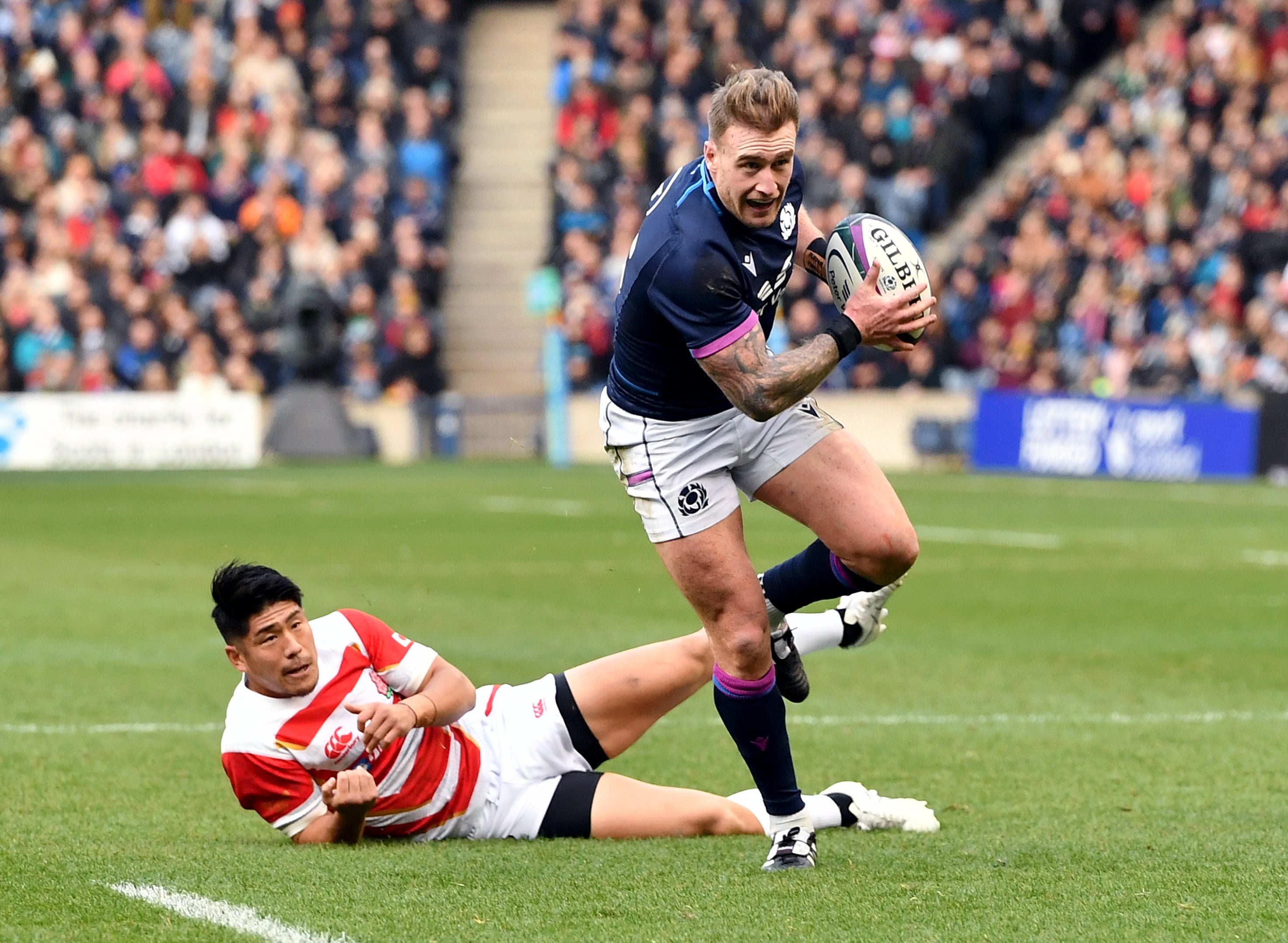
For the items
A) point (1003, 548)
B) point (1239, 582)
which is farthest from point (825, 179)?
point (1239, 582)

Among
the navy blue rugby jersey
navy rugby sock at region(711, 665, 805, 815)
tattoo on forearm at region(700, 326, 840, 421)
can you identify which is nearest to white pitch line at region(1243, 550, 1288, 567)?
the navy blue rugby jersey

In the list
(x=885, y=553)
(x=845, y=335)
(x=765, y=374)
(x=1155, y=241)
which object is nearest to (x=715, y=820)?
(x=885, y=553)

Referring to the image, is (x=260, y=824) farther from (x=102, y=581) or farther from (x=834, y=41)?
(x=834, y=41)

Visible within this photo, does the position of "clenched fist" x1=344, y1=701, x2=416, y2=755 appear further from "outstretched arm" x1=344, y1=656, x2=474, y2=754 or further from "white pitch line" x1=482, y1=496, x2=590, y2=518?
"white pitch line" x1=482, y1=496, x2=590, y2=518

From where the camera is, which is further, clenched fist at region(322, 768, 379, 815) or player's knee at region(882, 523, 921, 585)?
player's knee at region(882, 523, 921, 585)

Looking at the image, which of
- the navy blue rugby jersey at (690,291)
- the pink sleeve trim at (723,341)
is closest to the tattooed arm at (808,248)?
the navy blue rugby jersey at (690,291)

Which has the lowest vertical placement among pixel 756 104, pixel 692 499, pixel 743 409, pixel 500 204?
pixel 500 204

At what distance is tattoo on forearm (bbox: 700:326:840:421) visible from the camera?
5.36 metres

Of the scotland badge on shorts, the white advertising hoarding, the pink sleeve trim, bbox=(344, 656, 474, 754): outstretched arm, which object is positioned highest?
the pink sleeve trim

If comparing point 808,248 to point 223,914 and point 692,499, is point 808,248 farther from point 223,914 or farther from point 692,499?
point 223,914

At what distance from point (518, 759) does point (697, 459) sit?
1.07 meters

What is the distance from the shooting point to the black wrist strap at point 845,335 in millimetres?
5441

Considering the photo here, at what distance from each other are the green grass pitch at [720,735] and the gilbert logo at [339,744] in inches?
10.9

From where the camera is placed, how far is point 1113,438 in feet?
74.5
